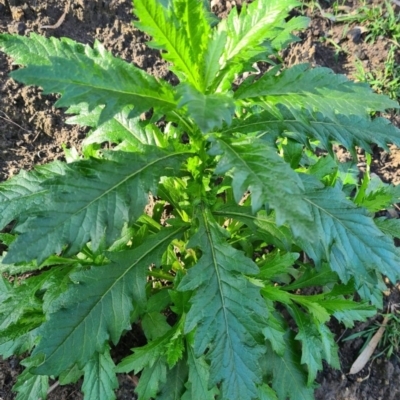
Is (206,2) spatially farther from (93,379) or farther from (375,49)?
(375,49)

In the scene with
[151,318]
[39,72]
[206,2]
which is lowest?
[151,318]

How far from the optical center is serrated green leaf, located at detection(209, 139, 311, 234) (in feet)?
5.16

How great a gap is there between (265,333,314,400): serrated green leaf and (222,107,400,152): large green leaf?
3.81ft

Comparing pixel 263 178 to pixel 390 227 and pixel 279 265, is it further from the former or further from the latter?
pixel 390 227

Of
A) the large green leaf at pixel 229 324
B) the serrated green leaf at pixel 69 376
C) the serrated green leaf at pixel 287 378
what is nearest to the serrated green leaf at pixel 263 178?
the large green leaf at pixel 229 324

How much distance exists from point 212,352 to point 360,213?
0.77 m

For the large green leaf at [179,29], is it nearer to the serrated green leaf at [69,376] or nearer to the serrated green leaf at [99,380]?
the serrated green leaf at [99,380]

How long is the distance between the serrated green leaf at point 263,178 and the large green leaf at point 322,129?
0.18 m

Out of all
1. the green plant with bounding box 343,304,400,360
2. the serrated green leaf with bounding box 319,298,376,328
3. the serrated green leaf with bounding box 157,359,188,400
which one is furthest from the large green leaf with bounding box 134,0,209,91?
the green plant with bounding box 343,304,400,360

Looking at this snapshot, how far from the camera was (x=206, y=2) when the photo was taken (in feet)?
6.77

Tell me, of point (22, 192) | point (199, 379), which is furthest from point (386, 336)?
point (22, 192)

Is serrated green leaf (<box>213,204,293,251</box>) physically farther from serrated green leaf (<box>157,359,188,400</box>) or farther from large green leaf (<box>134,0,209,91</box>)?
serrated green leaf (<box>157,359,188,400</box>)

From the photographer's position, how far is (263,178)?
1638mm

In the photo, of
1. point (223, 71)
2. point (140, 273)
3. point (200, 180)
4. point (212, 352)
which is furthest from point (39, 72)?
point (212, 352)
